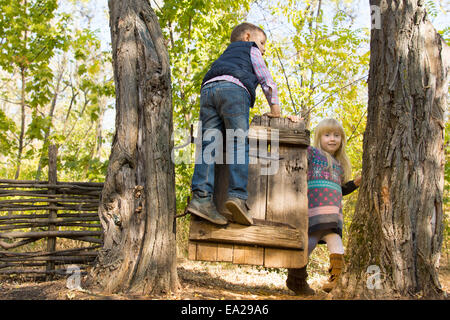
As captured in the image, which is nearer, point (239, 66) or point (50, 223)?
point (239, 66)

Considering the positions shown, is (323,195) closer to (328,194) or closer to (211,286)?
(328,194)

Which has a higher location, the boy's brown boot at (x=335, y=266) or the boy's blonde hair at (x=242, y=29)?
the boy's blonde hair at (x=242, y=29)

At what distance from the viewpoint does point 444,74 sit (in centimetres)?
276

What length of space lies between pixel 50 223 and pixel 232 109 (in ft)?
11.4

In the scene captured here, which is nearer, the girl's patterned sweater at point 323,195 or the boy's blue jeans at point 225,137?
the boy's blue jeans at point 225,137

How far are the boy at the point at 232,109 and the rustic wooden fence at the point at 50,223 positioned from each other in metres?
2.58

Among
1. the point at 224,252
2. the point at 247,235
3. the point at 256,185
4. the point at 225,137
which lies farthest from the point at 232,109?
the point at 224,252

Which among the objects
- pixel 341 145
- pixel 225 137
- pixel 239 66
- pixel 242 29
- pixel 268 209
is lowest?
pixel 268 209

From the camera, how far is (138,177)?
3193 mm

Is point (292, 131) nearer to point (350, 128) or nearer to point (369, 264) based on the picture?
point (369, 264)

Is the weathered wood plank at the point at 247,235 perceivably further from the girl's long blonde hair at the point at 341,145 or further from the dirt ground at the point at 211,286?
the girl's long blonde hair at the point at 341,145

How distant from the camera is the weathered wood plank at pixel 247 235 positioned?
300cm

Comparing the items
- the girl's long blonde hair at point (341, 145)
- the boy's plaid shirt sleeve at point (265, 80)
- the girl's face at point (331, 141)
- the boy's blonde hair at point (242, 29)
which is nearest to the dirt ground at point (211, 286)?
the girl's long blonde hair at point (341, 145)
